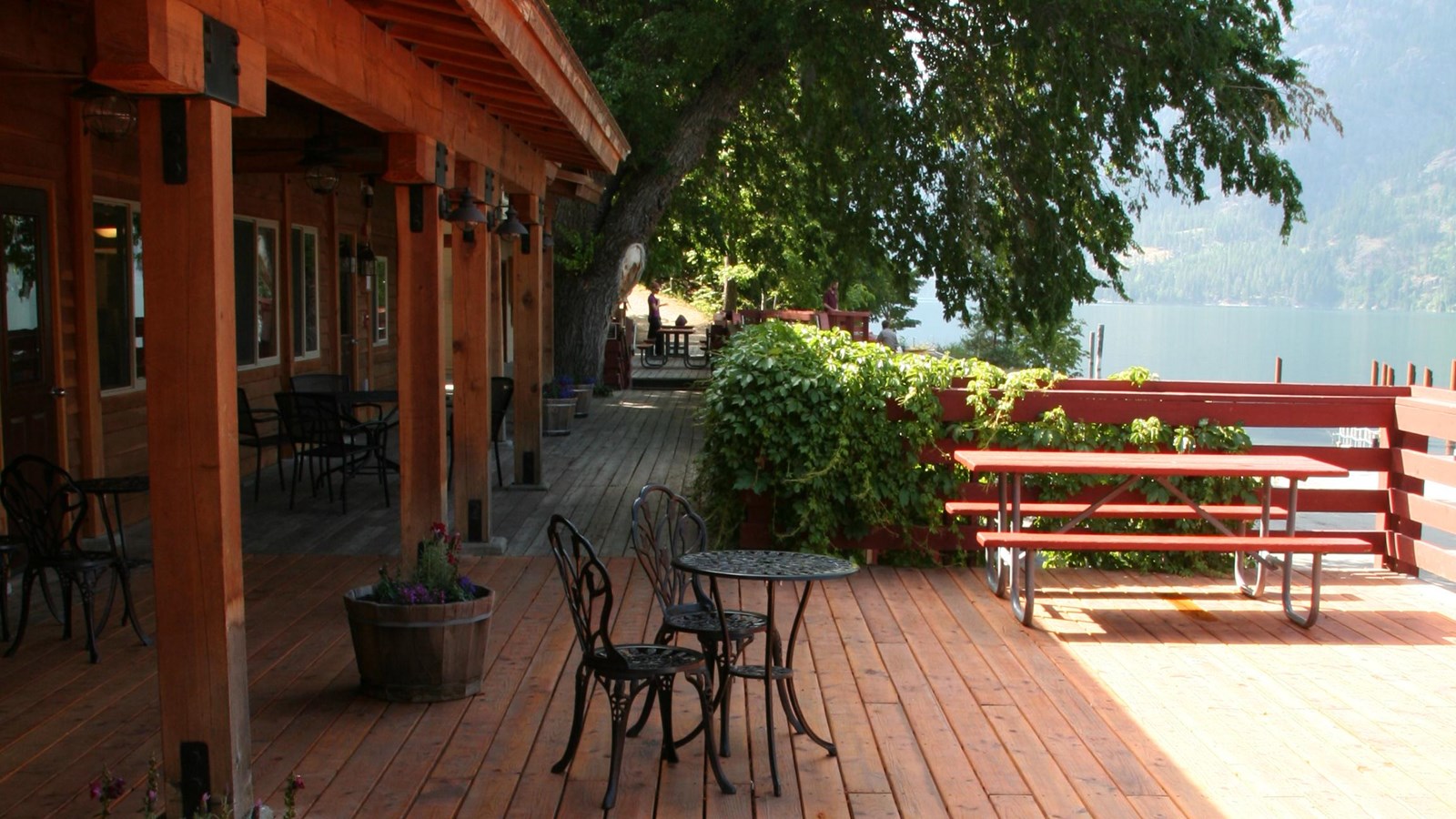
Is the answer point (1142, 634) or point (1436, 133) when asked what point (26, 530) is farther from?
point (1436, 133)

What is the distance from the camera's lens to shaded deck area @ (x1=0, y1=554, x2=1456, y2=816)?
13.2 ft

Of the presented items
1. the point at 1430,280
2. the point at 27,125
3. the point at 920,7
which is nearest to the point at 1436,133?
the point at 1430,280

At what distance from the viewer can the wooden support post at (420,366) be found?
622 centimetres

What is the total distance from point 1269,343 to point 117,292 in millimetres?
129626

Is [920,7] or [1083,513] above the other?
[920,7]

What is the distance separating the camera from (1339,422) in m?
7.62

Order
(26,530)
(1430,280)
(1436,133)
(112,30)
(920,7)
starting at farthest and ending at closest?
(1436,133)
(1430,280)
(920,7)
(26,530)
(112,30)

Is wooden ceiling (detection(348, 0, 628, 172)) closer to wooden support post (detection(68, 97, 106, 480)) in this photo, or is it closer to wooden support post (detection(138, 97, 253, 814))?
wooden support post (detection(138, 97, 253, 814))

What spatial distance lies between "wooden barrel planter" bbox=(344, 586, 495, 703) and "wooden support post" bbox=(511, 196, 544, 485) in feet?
17.1

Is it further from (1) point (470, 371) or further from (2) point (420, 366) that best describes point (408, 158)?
(1) point (470, 371)

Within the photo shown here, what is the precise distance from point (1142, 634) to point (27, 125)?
614cm

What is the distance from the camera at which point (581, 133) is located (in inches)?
316

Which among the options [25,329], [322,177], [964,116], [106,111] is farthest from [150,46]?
[964,116]

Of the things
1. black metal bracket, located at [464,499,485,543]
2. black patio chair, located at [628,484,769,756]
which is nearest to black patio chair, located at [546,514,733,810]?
black patio chair, located at [628,484,769,756]
